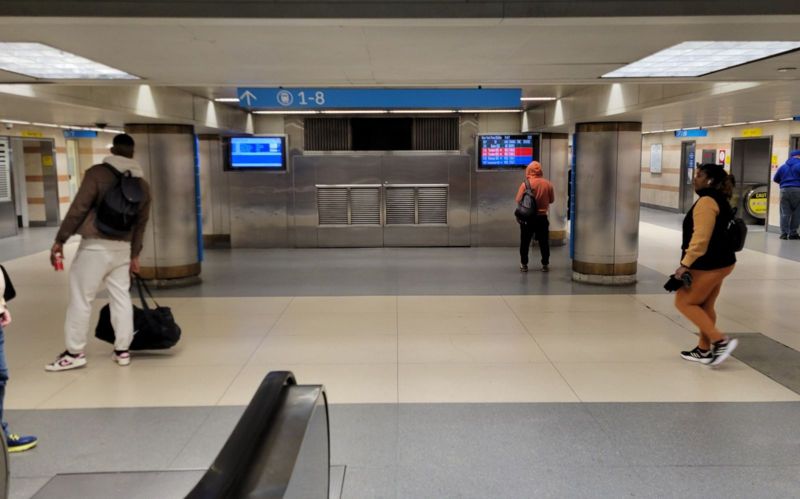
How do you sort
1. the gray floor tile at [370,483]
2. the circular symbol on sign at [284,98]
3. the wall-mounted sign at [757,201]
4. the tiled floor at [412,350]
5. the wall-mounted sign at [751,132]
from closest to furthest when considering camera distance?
1. the gray floor tile at [370,483]
2. the tiled floor at [412,350]
3. the circular symbol on sign at [284,98]
4. the wall-mounted sign at [751,132]
5. the wall-mounted sign at [757,201]

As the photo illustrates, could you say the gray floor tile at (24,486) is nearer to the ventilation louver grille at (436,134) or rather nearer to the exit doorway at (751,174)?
the ventilation louver grille at (436,134)

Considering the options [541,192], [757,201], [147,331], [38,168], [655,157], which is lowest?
[147,331]

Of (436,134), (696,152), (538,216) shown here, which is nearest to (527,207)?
(538,216)

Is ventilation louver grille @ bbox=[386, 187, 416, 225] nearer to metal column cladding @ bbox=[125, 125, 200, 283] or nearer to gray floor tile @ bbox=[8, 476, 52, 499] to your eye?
metal column cladding @ bbox=[125, 125, 200, 283]

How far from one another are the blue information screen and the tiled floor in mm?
3552

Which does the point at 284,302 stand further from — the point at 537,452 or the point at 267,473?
the point at 267,473

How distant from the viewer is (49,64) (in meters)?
Answer: 4.59

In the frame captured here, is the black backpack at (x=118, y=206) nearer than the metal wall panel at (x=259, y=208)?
Yes

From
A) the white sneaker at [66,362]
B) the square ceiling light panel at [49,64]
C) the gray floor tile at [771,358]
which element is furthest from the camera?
the white sneaker at [66,362]

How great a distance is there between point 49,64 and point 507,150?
31.0 ft

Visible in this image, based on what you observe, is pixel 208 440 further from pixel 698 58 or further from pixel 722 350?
pixel 698 58

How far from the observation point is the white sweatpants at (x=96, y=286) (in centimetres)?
516

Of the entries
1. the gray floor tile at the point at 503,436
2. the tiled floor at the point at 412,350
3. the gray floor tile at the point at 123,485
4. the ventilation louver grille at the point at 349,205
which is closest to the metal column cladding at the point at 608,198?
the tiled floor at the point at 412,350

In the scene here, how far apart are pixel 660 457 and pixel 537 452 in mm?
695
